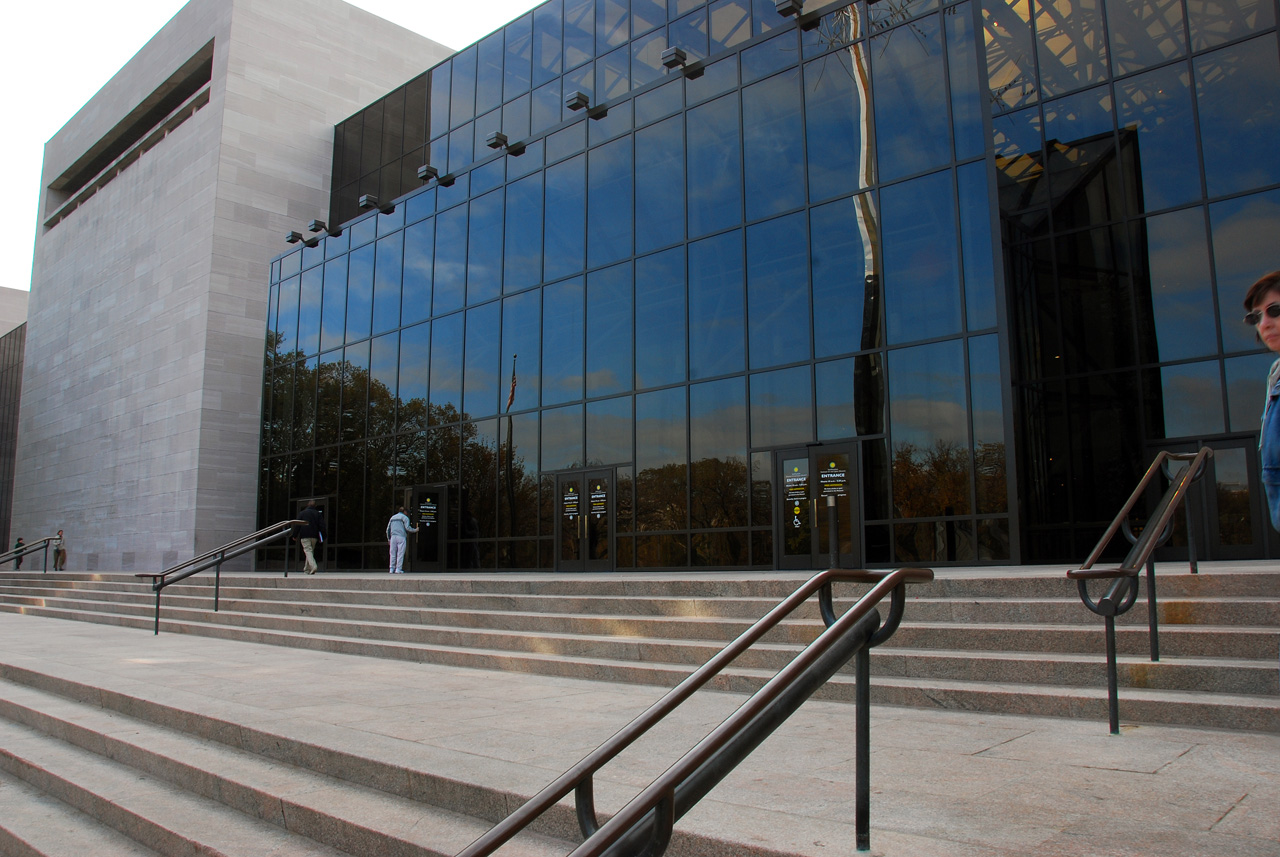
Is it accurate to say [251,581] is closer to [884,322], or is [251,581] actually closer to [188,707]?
[188,707]

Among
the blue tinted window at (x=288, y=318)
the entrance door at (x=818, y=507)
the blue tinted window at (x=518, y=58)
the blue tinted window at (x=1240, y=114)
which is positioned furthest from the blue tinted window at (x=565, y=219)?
the blue tinted window at (x=1240, y=114)

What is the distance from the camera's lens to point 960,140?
1421 centimetres

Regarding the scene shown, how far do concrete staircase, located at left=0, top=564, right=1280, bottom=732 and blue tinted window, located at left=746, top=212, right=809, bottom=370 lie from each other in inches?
260

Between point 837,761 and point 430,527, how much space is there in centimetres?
1804

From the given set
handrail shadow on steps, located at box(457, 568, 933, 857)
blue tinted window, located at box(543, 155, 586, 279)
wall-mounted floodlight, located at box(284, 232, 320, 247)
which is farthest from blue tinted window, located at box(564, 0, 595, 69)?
handrail shadow on steps, located at box(457, 568, 933, 857)

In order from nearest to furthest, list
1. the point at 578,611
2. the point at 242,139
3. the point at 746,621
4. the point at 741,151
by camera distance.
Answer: the point at 746,621 < the point at 578,611 < the point at 741,151 < the point at 242,139

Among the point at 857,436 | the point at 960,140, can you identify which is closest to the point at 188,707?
the point at 857,436

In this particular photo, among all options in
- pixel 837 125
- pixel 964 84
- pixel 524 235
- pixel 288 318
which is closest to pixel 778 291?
pixel 837 125

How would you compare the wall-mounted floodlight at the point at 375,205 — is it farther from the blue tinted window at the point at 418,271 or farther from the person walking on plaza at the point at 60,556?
the person walking on plaza at the point at 60,556

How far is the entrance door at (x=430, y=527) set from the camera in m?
21.4

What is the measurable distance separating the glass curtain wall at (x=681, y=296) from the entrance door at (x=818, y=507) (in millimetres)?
191

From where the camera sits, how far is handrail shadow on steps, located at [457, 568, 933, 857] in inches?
97.8

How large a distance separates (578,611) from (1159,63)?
13.1 m

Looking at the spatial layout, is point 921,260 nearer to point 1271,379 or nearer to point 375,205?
point 1271,379
